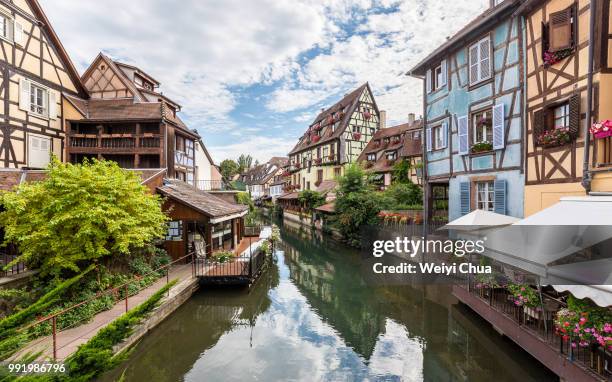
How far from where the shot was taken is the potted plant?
12.8 m

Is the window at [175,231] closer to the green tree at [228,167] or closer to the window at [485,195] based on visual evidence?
the window at [485,195]

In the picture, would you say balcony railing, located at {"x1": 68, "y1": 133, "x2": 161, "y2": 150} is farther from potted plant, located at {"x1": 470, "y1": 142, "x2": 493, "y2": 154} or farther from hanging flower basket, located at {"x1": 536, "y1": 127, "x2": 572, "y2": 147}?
hanging flower basket, located at {"x1": 536, "y1": 127, "x2": 572, "y2": 147}

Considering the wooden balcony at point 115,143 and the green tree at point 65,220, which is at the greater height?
the wooden balcony at point 115,143

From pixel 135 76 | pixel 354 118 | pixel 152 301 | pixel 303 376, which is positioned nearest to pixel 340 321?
pixel 303 376

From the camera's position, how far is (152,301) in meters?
4.36

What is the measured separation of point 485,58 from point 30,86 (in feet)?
71.1

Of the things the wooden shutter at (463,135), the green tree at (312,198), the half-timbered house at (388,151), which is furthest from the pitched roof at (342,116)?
the wooden shutter at (463,135)

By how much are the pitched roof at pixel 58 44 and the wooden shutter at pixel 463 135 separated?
21324mm

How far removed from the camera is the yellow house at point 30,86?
14547 mm

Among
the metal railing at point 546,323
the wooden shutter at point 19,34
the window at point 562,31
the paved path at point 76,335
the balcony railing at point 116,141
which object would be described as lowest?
the paved path at point 76,335

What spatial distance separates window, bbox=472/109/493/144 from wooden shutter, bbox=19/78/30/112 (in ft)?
69.7

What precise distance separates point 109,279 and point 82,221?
87.2 inches

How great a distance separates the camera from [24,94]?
15.3 metres

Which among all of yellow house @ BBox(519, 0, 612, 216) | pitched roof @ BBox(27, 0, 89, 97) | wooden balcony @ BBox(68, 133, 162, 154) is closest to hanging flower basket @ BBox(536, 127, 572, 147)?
yellow house @ BBox(519, 0, 612, 216)
